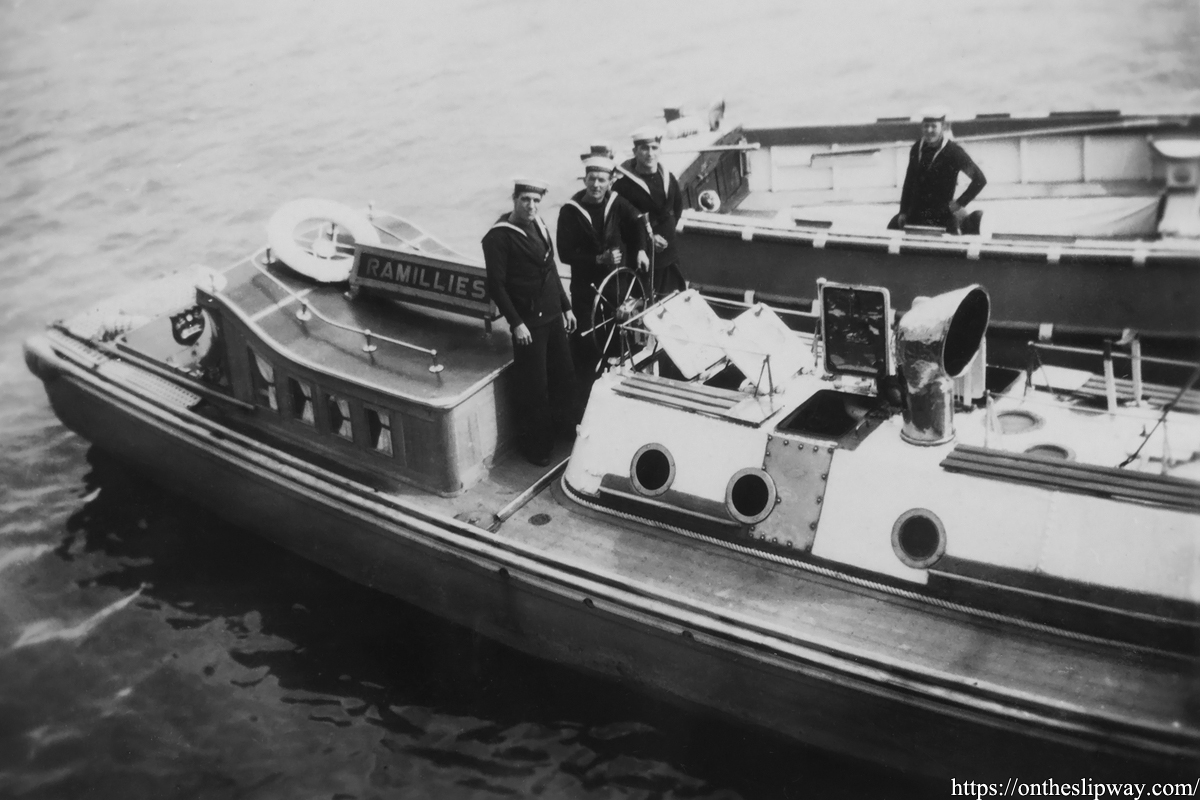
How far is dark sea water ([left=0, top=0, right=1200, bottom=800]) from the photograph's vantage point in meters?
7.59

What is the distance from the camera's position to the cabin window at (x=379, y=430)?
8281 mm

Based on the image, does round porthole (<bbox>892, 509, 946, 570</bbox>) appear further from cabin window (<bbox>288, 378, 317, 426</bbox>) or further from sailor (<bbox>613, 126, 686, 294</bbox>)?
cabin window (<bbox>288, 378, 317, 426</bbox>)

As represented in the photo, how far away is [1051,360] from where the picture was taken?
9.59m

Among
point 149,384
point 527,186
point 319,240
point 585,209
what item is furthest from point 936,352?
point 149,384

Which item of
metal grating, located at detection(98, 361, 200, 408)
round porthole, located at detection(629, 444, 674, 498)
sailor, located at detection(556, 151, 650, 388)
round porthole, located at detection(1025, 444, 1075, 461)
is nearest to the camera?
round porthole, located at detection(1025, 444, 1075, 461)

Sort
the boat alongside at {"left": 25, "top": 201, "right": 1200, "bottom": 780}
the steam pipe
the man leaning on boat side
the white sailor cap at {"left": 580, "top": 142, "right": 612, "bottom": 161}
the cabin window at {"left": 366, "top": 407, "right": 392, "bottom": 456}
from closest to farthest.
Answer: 1. the boat alongside at {"left": 25, "top": 201, "right": 1200, "bottom": 780}
2. the steam pipe
3. the white sailor cap at {"left": 580, "top": 142, "right": 612, "bottom": 161}
4. the cabin window at {"left": 366, "top": 407, "right": 392, "bottom": 456}
5. the man leaning on boat side

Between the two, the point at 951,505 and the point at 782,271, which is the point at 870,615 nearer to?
the point at 951,505

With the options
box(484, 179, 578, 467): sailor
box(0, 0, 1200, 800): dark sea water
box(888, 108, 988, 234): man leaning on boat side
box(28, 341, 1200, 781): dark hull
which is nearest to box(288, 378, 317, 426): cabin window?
box(28, 341, 1200, 781): dark hull

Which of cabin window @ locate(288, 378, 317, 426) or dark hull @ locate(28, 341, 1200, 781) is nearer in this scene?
dark hull @ locate(28, 341, 1200, 781)

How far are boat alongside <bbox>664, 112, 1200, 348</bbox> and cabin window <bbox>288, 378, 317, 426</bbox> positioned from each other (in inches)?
176

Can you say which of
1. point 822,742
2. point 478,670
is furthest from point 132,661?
point 822,742

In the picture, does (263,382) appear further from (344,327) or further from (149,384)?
(149,384)

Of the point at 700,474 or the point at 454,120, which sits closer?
the point at 700,474

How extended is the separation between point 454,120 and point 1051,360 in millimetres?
13107
